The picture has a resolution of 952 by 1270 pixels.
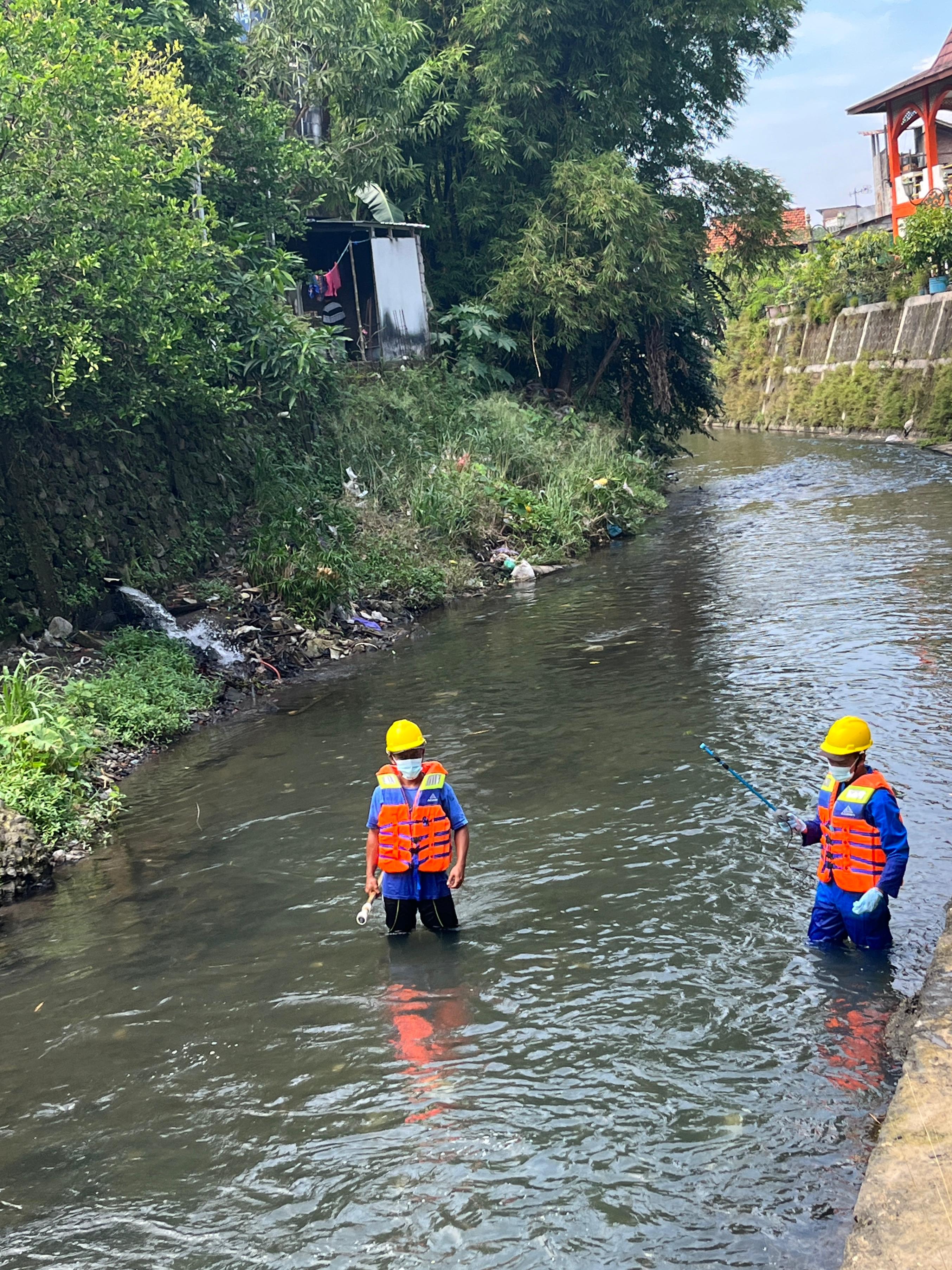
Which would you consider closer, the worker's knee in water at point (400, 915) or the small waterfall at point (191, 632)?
the worker's knee in water at point (400, 915)

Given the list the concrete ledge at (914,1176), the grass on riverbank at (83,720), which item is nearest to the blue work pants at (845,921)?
the concrete ledge at (914,1176)

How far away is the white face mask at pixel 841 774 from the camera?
5.71 metres

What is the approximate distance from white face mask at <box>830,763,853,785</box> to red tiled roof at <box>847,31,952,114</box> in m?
34.5

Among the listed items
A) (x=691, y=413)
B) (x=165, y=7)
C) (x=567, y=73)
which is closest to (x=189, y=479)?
(x=165, y=7)

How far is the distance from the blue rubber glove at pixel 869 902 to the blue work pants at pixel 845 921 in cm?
3

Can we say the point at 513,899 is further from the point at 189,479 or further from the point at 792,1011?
the point at 189,479

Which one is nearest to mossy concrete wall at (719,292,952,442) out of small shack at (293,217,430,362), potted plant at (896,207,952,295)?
potted plant at (896,207,952,295)

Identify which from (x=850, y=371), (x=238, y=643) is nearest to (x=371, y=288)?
(x=238, y=643)

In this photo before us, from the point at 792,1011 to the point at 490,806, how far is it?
3644mm

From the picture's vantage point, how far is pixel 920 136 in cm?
3841

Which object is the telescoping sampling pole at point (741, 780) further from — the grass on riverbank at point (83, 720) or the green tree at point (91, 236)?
the green tree at point (91, 236)

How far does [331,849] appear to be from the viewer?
27.4ft

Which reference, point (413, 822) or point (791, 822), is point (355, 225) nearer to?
point (413, 822)

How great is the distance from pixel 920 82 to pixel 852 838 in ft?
116
